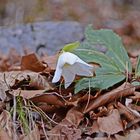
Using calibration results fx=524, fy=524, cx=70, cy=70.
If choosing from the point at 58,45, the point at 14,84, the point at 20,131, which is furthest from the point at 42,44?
the point at 20,131

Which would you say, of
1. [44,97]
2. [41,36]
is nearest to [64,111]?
[44,97]

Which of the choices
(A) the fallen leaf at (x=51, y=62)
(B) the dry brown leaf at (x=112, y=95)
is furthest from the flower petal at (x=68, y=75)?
(A) the fallen leaf at (x=51, y=62)

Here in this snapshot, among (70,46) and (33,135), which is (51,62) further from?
(33,135)

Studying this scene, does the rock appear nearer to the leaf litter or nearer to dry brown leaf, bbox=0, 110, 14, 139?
the leaf litter

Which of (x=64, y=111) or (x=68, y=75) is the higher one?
(x=68, y=75)

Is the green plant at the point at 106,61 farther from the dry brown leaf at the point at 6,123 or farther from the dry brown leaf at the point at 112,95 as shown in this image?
the dry brown leaf at the point at 6,123

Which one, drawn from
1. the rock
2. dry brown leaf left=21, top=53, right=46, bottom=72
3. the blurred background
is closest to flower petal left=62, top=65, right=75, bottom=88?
dry brown leaf left=21, top=53, right=46, bottom=72
